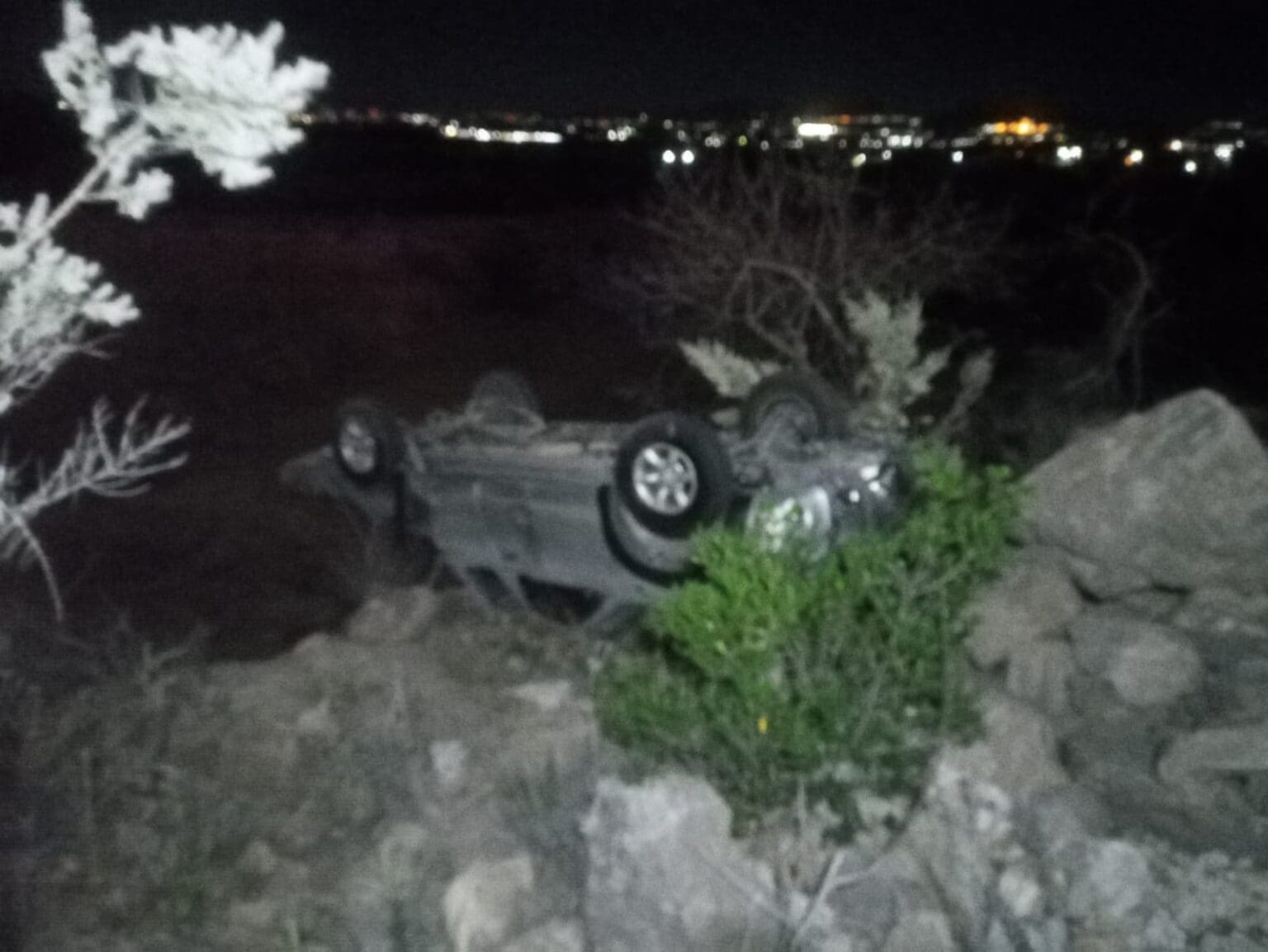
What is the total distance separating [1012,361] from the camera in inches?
711

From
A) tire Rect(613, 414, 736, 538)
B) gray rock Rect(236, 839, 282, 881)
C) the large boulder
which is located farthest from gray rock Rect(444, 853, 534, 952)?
the large boulder

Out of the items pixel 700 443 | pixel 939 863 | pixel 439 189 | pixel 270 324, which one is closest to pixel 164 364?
pixel 270 324

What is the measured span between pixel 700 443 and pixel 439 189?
45211mm

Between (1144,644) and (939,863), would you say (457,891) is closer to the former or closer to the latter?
(939,863)

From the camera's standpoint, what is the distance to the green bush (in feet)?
17.4

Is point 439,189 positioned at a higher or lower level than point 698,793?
higher

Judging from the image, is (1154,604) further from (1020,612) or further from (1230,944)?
(1230,944)

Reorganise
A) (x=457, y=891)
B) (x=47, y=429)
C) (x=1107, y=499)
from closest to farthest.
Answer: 1. (x=457, y=891)
2. (x=1107, y=499)
3. (x=47, y=429)

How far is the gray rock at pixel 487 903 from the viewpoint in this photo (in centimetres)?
557

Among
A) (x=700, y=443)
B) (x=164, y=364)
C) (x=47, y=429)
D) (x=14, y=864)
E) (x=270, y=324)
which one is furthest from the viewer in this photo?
(x=270, y=324)

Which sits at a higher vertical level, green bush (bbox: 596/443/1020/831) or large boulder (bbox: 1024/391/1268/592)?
large boulder (bbox: 1024/391/1268/592)

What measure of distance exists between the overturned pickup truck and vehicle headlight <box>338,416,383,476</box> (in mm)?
11

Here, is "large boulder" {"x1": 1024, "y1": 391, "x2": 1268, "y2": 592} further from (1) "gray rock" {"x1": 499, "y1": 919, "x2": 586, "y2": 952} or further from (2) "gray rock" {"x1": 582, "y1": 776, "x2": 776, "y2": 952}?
(1) "gray rock" {"x1": 499, "y1": 919, "x2": 586, "y2": 952}

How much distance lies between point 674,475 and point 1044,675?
2154 millimetres
